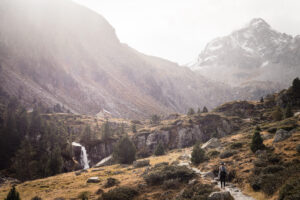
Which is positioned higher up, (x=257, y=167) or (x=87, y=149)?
(x=257, y=167)

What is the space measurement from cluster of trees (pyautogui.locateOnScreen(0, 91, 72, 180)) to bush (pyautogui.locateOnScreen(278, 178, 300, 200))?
201ft

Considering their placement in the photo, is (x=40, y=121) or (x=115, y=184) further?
(x=40, y=121)

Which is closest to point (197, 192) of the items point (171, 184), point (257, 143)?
point (171, 184)

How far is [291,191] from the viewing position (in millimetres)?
13977

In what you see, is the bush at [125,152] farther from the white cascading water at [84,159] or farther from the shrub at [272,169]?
the shrub at [272,169]

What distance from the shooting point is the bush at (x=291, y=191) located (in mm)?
13331

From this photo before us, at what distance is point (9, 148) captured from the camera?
80438 millimetres

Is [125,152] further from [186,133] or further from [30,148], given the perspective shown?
[186,133]

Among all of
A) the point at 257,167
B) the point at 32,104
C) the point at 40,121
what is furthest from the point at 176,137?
the point at 32,104

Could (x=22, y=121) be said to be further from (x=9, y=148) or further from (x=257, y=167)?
(x=257, y=167)

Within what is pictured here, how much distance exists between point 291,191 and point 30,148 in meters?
83.2

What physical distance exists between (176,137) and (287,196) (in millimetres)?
86124

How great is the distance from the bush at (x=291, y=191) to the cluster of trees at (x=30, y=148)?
61346 mm

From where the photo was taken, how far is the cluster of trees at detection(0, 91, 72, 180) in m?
61.8
